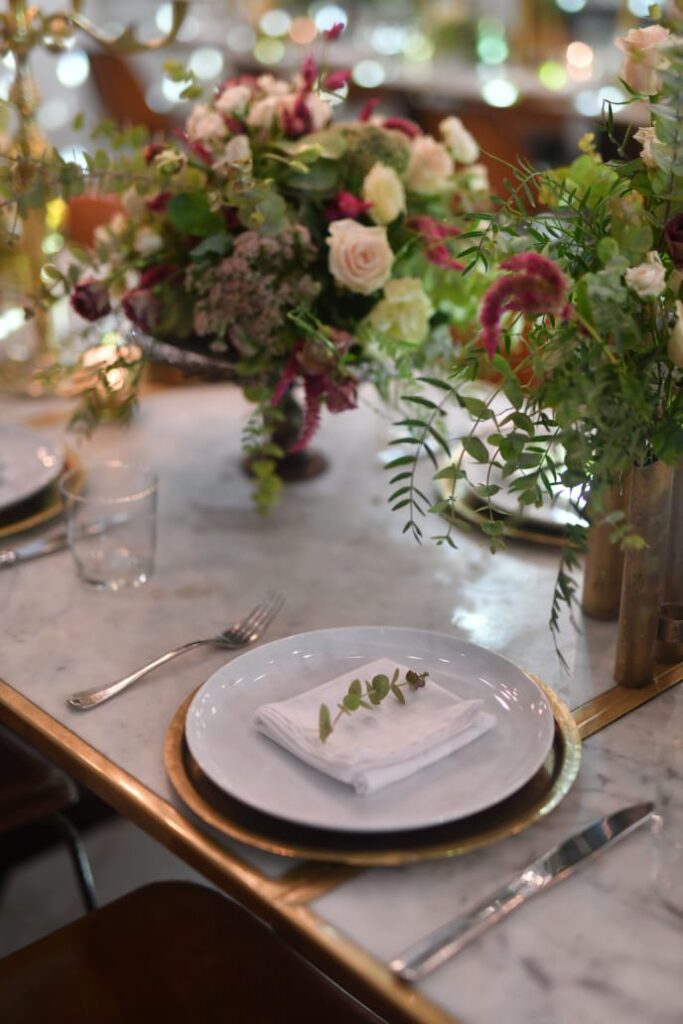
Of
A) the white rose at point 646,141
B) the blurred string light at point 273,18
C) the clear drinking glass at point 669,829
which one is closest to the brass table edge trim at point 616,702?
the clear drinking glass at point 669,829

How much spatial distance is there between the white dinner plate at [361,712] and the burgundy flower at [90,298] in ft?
1.70

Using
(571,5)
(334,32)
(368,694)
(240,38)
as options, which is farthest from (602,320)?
(240,38)

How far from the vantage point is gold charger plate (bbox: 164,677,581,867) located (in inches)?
28.2

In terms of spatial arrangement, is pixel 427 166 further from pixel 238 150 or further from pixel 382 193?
pixel 238 150

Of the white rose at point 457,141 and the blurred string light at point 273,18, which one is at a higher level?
the blurred string light at point 273,18

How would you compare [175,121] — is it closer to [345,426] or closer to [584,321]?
[345,426]

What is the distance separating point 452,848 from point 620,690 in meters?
0.27

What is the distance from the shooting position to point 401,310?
4.01ft

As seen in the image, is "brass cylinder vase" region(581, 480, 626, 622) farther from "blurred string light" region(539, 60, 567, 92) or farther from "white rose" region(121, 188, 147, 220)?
"blurred string light" region(539, 60, 567, 92)

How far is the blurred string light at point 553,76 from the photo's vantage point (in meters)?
4.62

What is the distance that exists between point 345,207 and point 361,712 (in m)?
0.59

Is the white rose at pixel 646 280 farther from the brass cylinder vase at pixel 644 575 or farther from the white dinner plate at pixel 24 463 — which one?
the white dinner plate at pixel 24 463

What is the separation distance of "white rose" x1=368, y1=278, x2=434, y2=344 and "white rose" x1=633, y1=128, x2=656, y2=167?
406 millimetres

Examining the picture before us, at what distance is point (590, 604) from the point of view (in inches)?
41.8
